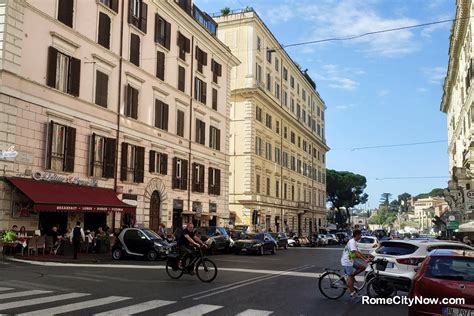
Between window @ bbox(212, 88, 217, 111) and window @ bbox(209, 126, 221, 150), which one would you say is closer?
window @ bbox(209, 126, 221, 150)

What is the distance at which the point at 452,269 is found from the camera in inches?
291

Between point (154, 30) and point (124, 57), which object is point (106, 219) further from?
point (154, 30)

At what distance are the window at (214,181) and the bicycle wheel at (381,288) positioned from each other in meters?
29.5

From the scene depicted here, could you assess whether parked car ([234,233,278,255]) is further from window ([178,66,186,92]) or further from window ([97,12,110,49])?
window ([97,12,110,49])

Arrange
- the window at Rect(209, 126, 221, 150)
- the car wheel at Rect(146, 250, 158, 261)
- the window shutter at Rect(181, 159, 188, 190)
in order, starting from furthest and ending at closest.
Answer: the window at Rect(209, 126, 221, 150) < the window shutter at Rect(181, 159, 188, 190) < the car wheel at Rect(146, 250, 158, 261)

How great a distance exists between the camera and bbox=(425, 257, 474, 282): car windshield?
7200 mm

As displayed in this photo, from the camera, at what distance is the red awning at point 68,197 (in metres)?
21.3

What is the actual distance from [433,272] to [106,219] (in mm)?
22953

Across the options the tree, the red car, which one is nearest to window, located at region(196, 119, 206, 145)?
the red car

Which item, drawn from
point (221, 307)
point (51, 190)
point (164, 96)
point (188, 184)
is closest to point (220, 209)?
point (188, 184)

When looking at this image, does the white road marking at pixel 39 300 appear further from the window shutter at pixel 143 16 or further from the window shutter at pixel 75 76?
the window shutter at pixel 143 16

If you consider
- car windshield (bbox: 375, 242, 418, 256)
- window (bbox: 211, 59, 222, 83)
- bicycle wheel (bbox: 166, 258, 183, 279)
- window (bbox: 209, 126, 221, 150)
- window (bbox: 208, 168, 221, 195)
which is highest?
window (bbox: 211, 59, 222, 83)

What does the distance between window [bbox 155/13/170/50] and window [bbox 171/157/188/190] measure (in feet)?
27.0

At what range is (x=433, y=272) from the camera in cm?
742
